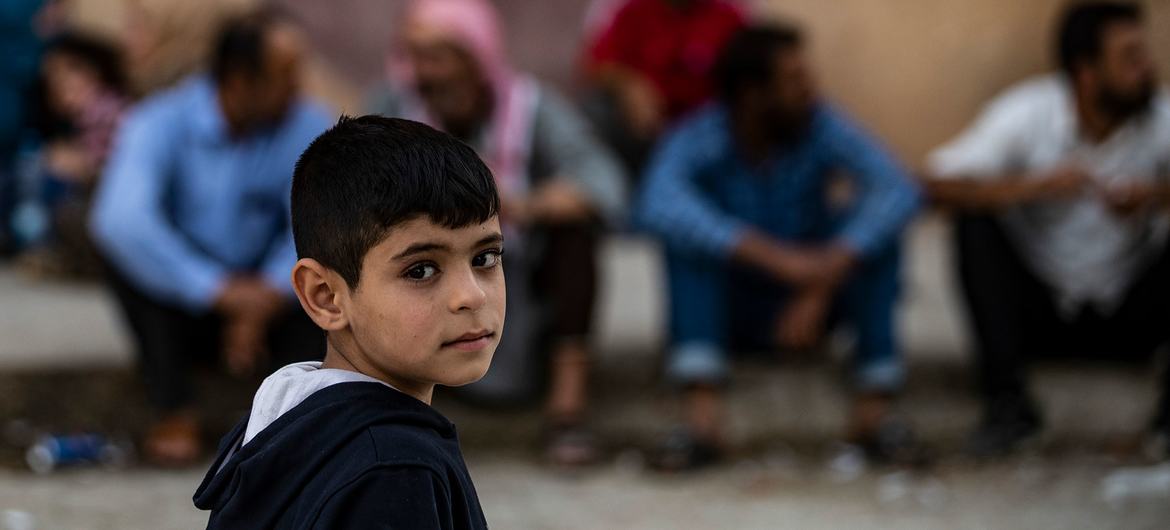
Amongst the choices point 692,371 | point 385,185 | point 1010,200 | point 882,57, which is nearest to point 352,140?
point 385,185

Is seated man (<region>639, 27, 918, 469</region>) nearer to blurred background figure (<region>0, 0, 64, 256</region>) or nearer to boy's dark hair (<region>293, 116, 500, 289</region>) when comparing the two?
boy's dark hair (<region>293, 116, 500, 289</region>)

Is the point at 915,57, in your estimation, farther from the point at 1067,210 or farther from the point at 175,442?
the point at 175,442

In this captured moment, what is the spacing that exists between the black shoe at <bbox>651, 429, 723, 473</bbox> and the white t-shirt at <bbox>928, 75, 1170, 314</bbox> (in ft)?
3.64

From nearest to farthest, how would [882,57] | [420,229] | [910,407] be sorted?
1. [420,229]
2. [910,407]
3. [882,57]

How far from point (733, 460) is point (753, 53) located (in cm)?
120

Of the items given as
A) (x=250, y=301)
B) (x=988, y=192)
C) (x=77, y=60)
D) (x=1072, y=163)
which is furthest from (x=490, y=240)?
(x=77, y=60)

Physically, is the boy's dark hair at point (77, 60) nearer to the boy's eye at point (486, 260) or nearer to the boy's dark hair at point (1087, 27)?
the boy's dark hair at point (1087, 27)

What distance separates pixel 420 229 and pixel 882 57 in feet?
16.3

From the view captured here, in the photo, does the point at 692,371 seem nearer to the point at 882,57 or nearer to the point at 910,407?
the point at 910,407

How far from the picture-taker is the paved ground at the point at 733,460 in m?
4.13

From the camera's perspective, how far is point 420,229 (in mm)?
1805

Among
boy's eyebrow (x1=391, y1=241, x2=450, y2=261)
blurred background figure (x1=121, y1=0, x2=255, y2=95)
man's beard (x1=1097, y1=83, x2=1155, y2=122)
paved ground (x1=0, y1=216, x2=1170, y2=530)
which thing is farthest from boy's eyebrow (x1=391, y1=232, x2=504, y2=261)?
blurred background figure (x1=121, y1=0, x2=255, y2=95)

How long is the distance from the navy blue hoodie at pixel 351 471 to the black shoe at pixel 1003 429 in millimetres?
3017

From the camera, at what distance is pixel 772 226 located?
15.5ft
